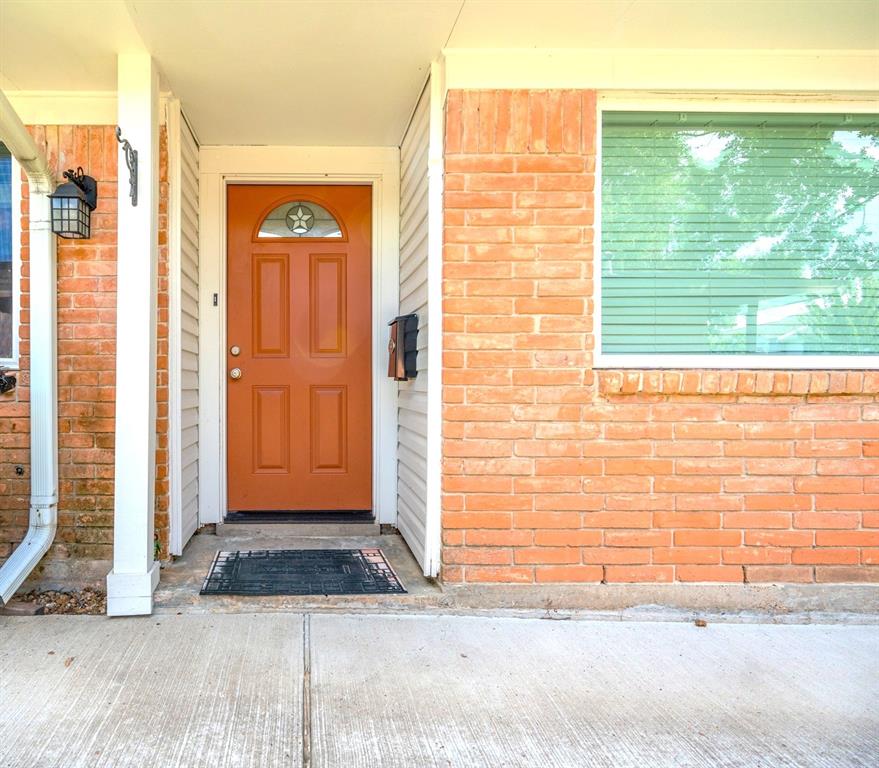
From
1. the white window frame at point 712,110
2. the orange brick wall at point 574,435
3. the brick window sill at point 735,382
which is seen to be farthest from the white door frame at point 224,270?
the brick window sill at point 735,382

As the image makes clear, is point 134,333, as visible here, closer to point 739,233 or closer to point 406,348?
point 406,348

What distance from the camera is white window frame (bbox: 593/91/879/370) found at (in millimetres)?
2910

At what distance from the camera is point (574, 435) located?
9.43ft

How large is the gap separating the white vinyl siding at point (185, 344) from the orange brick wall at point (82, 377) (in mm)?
62

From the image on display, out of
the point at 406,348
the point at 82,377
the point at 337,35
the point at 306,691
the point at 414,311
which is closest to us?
the point at 306,691

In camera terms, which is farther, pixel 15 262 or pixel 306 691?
pixel 15 262

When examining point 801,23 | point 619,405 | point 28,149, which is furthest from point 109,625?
point 801,23

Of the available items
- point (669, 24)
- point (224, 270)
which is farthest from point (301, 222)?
point (669, 24)

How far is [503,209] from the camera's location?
9.43ft

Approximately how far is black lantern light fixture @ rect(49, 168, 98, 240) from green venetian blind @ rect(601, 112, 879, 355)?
2.52m

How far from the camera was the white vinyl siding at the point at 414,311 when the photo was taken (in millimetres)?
3119

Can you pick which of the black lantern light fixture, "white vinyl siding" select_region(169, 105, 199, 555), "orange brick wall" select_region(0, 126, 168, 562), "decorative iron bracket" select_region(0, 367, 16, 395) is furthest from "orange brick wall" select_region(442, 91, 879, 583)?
"decorative iron bracket" select_region(0, 367, 16, 395)

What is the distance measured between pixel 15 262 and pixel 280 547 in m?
2.04

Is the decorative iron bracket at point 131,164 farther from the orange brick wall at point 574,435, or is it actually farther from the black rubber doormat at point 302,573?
the black rubber doormat at point 302,573
